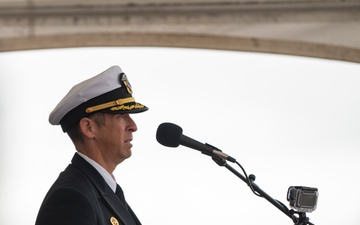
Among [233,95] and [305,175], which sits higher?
[233,95]

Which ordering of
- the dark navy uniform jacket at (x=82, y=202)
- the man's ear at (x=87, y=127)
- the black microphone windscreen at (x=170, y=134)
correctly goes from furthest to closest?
the man's ear at (x=87, y=127) < the black microphone windscreen at (x=170, y=134) < the dark navy uniform jacket at (x=82, y=202)

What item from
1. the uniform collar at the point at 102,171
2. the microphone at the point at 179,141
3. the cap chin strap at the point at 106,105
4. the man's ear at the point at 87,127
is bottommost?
the uniform collar at the point at 102,171

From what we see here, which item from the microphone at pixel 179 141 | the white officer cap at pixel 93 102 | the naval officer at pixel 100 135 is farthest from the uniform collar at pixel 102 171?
the microphone at pixel 179 141

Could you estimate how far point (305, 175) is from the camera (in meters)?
4.60

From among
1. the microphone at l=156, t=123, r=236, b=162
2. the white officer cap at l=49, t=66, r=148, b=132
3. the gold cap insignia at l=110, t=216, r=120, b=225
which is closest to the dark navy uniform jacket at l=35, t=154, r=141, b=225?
the gold cap insignia at l=110, t=216, r=120, b=225

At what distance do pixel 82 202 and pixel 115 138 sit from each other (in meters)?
0.28

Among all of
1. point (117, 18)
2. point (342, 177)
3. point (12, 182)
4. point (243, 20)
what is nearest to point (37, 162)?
point (12, 182)

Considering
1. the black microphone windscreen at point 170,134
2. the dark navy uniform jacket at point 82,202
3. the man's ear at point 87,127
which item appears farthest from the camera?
the man's ear at point 87,127

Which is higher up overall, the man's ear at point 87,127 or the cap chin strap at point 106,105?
the cap chin strap at point 106,105

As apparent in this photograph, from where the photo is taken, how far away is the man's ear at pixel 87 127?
2.34 meters

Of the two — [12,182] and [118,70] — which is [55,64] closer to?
[12,182]

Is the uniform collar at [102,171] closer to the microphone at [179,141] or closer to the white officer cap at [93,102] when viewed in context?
the white officer cap at [93,102]

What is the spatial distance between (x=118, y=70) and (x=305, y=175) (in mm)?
2327

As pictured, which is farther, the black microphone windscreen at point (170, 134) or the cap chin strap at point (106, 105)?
the cap chin strap at point (106, 105)
